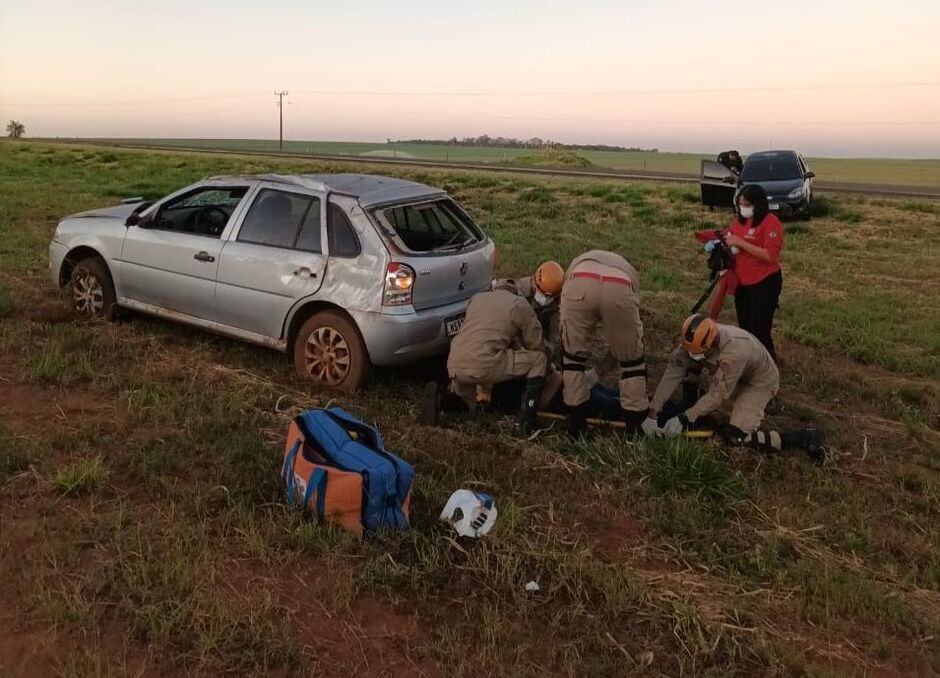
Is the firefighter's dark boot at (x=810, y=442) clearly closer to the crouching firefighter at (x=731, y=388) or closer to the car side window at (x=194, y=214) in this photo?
the crouching firefighter at (x=731, y=388)

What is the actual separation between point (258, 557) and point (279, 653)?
676 millimetres

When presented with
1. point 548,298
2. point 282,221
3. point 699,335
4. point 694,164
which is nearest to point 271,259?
point 282,221

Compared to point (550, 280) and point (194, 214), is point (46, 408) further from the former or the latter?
point (550, 280)

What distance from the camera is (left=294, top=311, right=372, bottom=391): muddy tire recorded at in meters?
5.49

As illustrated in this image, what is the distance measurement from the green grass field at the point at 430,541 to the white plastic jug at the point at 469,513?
82 mm

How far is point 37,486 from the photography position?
3938 mm

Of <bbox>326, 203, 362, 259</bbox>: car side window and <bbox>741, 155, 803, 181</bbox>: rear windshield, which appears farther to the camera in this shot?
<bbox>741, 155, 803, 181</bbox>: rear windshield

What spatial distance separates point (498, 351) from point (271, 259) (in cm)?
190

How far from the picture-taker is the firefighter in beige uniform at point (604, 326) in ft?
16.4

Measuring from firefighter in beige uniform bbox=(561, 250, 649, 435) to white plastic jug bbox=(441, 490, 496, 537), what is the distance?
1.52 meters

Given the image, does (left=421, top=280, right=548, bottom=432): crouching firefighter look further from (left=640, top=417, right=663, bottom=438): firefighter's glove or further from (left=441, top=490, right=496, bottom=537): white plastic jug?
(left=441, top=490, right=496, bottom=537): white plastic jug

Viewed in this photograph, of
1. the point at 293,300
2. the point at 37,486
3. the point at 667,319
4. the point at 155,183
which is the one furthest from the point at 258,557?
the point at 155,183

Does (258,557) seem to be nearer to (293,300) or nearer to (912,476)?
(293,300)

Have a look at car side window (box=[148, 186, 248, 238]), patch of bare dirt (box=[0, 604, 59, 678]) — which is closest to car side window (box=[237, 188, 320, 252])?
car side window (box=[148, 186, 248, 238])
